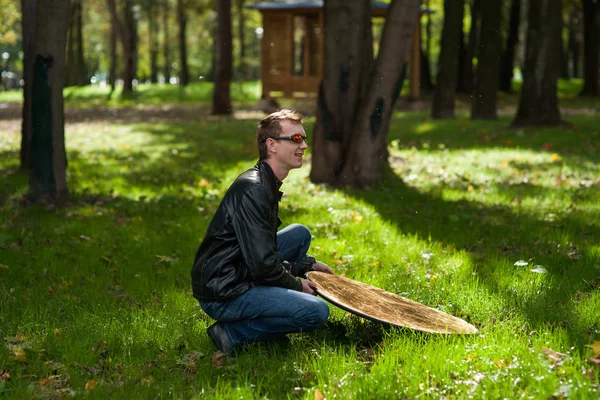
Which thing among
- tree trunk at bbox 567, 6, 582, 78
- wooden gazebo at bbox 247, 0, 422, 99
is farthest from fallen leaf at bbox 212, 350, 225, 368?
tree trunk at bbox 567, 6, 582, 78

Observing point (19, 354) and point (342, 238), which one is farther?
point (342, 238)

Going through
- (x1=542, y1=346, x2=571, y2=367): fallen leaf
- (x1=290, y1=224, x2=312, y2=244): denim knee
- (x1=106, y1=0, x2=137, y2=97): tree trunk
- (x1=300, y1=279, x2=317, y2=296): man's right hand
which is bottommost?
(x1=542, y1=346, x2=571, y2=367): fallen leaf

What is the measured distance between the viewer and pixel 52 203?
29.7 feet

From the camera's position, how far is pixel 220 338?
4.35 m

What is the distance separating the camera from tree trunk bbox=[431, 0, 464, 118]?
21.1 metres

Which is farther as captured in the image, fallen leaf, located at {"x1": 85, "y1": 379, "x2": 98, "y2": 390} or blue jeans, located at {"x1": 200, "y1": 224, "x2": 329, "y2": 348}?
blue jeans, located at {"x1": 200, "y1": 224, "x2": 329, "y2": 348}

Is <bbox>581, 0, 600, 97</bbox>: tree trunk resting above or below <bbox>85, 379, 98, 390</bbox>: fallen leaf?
above

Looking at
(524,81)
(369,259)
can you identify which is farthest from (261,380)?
(524,81)

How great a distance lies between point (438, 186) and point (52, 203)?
5.24m

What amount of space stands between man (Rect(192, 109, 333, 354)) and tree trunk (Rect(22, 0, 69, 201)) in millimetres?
5185

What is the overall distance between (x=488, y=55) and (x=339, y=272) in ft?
49.2

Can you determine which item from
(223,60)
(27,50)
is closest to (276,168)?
A: (27,50)

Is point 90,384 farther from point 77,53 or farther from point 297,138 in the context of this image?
point 77,53

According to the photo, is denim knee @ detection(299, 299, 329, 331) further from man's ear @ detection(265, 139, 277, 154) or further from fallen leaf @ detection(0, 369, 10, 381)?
fallen leaf @ detection(0, 369, 10, 381)
